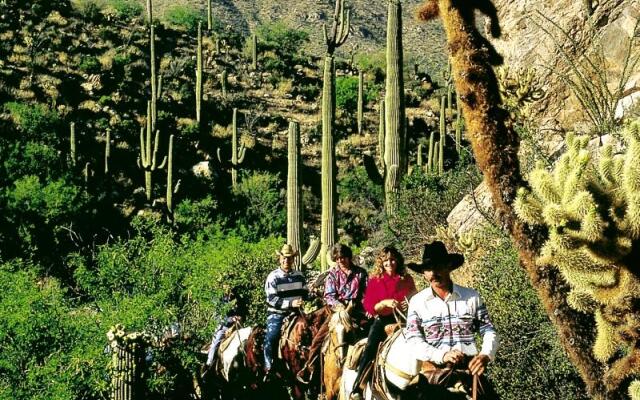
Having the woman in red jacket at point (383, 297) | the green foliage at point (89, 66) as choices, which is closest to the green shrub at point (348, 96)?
the green foliage at point (89, 66)

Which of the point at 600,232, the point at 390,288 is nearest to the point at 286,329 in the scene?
the point at 390,288

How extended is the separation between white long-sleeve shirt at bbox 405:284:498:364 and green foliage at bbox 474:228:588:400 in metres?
3.57

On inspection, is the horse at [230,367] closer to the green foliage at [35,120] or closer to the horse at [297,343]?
the horse at [297,343]

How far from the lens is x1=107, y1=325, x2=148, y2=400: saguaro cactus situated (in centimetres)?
909

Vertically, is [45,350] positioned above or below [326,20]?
below

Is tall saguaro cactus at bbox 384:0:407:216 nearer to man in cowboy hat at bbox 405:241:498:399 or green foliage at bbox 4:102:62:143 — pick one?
man in cowboy hat at bbox 405:241:498:399

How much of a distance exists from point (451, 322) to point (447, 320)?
0.03 meters

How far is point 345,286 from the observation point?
30.3 feet

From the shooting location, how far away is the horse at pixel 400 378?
19.2ft

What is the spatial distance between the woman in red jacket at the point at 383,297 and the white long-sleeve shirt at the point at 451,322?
1.47 m

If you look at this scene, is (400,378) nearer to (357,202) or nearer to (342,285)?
(342,285)

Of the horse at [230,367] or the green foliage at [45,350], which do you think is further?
the horse at [230,367]

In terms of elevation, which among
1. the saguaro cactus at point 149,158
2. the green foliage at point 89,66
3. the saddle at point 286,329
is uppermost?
the green foliage at point 89,66

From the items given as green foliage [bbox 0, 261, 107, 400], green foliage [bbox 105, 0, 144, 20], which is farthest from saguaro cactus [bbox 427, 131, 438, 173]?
green foliage [bbox 105, 0, 144, 20]
